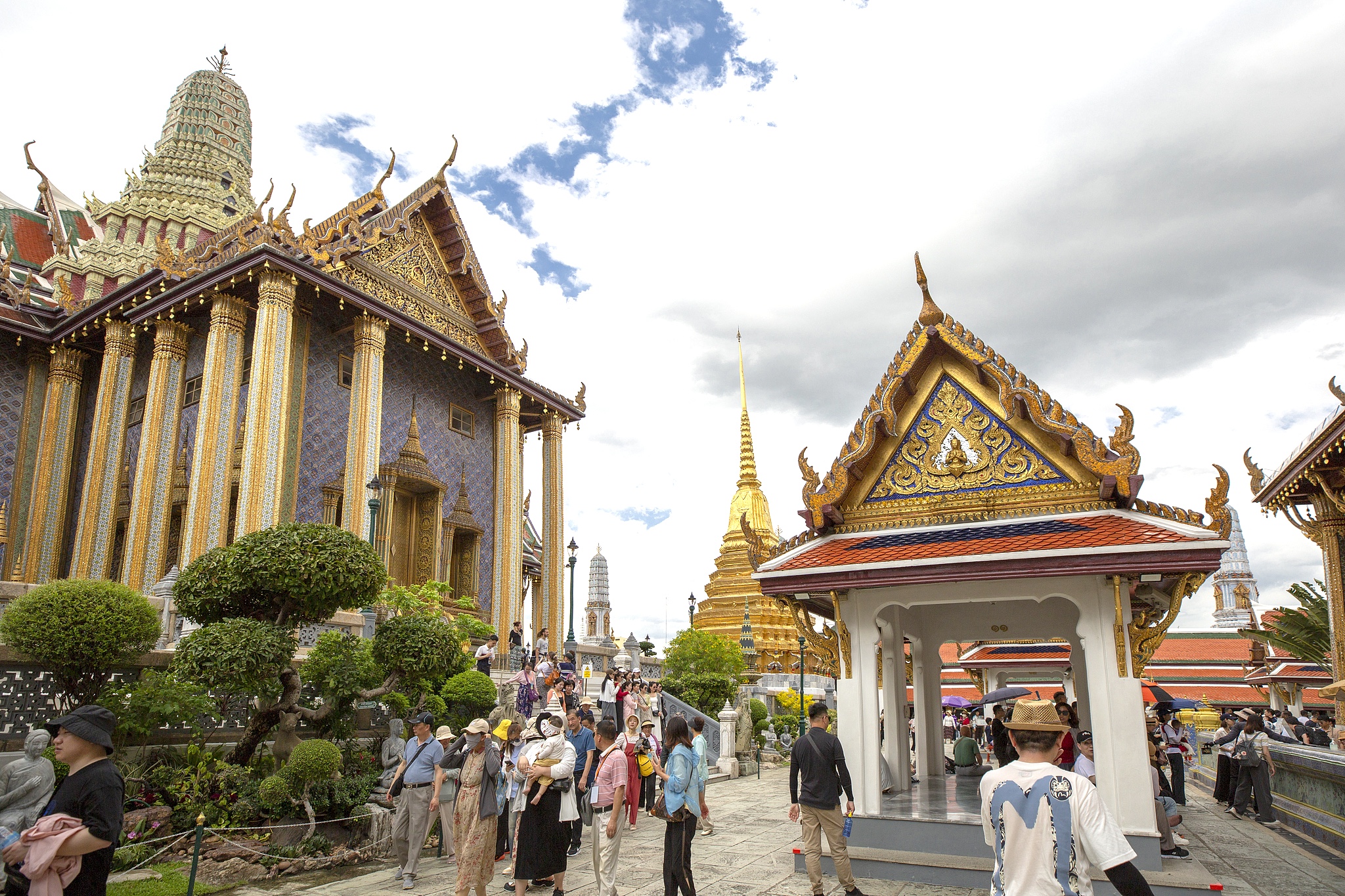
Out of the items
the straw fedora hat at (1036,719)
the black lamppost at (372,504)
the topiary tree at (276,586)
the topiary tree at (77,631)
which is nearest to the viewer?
the straw fedora hat at (1036,719)

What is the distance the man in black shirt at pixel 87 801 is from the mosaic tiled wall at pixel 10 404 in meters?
19.0

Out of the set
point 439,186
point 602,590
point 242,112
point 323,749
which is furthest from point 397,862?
point 602,590

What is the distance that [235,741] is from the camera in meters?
9.60

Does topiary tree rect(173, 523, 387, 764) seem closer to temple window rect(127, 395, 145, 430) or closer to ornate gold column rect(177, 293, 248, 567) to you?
ornate gold column rect(177, 293, 248, 567)

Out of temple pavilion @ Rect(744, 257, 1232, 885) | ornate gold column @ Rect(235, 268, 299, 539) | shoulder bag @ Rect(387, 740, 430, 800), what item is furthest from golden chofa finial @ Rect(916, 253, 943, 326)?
ornate gold column @ Rect(235, 268, 299, 539)

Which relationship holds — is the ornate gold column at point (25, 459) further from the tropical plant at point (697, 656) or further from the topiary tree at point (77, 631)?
the tropical plant at point (697, 656)

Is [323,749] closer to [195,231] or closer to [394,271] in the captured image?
[394,271]

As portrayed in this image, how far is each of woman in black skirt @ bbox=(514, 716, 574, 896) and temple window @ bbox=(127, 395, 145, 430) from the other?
17021 mm

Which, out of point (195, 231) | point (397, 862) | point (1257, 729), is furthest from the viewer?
point (195, 231)

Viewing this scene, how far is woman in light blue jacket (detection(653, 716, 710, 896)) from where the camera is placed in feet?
18.5

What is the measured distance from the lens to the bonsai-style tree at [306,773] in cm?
827

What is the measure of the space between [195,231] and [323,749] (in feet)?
71.6

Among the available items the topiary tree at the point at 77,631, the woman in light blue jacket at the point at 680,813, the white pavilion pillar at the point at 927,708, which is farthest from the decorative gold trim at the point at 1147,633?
the topiary tree at the point at 77,631

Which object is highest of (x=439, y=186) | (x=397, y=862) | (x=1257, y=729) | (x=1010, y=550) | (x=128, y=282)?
(x=439, y=186)
